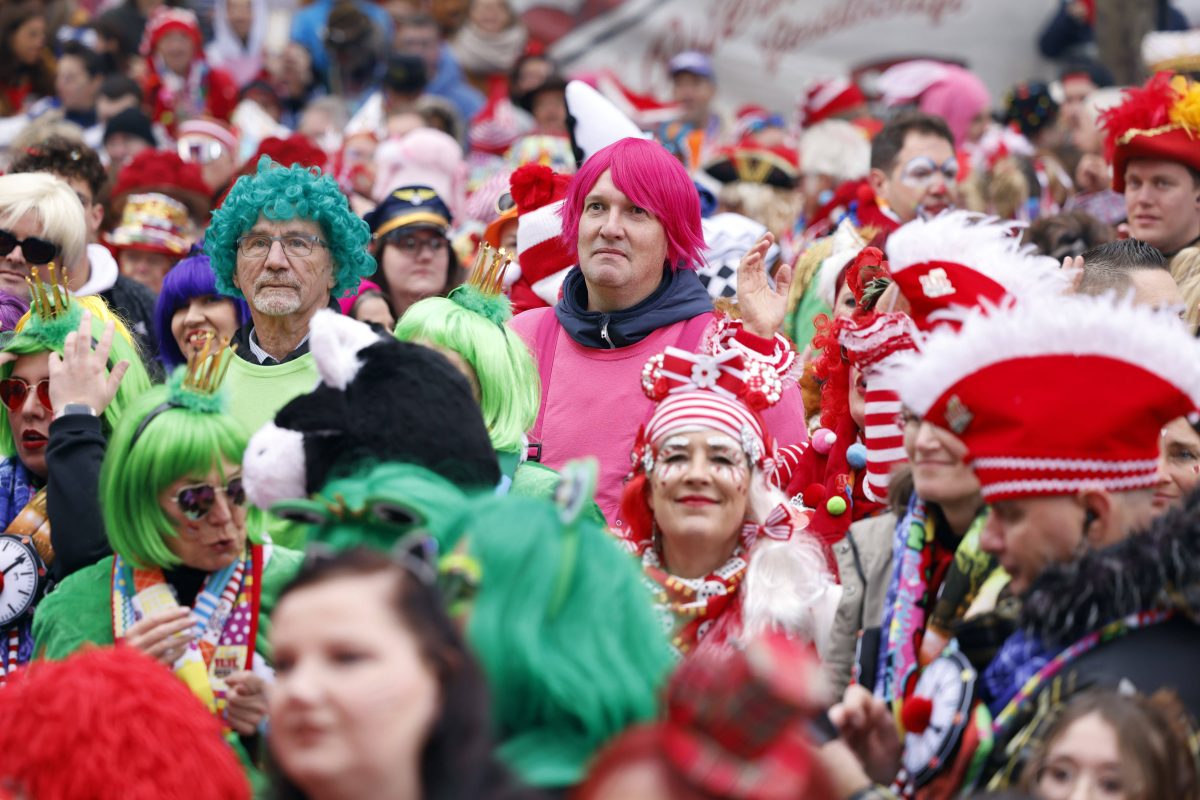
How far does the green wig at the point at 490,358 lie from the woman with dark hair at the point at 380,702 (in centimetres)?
199

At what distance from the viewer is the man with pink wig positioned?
17.4 feet

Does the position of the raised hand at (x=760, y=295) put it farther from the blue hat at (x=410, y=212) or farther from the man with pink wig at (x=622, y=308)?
the blue hat at (x=410, y=212)

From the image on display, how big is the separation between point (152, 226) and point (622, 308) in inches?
131

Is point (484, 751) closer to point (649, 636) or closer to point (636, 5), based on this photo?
point (649, 636)

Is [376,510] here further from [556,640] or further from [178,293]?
[178,293]

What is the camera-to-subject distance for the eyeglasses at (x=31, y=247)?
236 inches

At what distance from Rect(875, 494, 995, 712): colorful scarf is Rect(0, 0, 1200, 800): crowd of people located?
0.04ft

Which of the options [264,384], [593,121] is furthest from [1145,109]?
[264,384]

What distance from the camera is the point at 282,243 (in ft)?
18.2

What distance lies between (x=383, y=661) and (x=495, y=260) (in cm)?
275

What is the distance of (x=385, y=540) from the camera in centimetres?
331

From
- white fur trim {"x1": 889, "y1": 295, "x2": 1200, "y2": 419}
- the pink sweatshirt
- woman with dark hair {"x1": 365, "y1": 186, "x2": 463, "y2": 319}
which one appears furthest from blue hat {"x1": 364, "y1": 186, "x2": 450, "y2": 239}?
white fur trim {"x1": 889, "y1": 295, "x2": 1200, "y2": 419}

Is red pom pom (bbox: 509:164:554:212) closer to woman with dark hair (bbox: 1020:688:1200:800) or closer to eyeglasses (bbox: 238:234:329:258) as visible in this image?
eyeglasses (bbox: 238:234:329:258)

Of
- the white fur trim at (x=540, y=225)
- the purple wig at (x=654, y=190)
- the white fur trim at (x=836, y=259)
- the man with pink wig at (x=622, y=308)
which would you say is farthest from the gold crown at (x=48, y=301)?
the white fur trim at (x=836, y=259)
